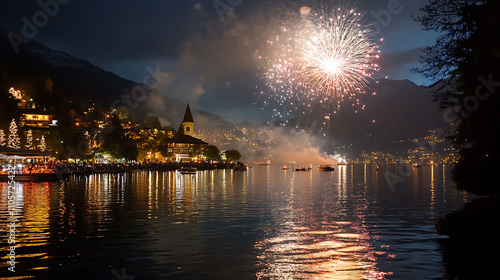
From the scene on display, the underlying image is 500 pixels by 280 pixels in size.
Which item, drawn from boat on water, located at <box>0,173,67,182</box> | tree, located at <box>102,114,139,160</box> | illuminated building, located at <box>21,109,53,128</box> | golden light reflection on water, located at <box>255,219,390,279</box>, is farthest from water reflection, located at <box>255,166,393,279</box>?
illuminated building, located at <box>21,109,53,128</box>

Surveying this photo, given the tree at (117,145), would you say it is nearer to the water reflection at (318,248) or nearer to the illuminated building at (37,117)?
the illuminated building at (37,117)

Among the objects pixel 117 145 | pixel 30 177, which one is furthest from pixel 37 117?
pixel 30 177

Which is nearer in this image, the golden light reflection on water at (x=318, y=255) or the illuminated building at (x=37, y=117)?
→ the golden light reflection on water at (x=318, y=255)

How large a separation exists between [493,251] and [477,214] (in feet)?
9.74

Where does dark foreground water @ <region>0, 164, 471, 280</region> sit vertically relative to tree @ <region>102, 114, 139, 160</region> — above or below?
below

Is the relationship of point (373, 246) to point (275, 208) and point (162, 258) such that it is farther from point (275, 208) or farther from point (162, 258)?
point (275, 208)

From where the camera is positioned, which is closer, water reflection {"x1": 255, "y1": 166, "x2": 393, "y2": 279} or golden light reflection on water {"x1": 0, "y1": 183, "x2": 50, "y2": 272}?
water reflection {"x1": 255, "y1": 166, "x2": 393, "y2": 279}

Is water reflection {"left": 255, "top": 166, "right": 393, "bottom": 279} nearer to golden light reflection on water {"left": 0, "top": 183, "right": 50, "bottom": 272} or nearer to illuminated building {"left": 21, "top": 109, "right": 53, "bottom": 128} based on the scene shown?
golden light reflection on water {"left": 0, "top": 183, "right": 50, "bottom": 272}

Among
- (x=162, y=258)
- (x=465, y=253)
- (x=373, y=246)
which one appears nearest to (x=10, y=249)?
(x=162, y=258)

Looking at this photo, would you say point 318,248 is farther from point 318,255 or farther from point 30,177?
point 30,177

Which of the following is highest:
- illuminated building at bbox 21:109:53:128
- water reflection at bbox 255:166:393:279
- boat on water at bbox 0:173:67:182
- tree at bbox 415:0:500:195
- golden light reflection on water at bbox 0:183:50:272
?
illuminated building at bbox 21:109:53:128

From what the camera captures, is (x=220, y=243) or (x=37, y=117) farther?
(x=37, y=117)

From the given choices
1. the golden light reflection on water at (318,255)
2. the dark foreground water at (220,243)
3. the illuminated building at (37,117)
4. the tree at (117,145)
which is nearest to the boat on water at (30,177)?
the dark foreground water at (220,243)

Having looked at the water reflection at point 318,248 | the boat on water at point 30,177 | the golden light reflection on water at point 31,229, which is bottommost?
the water reflection at point 318,248
